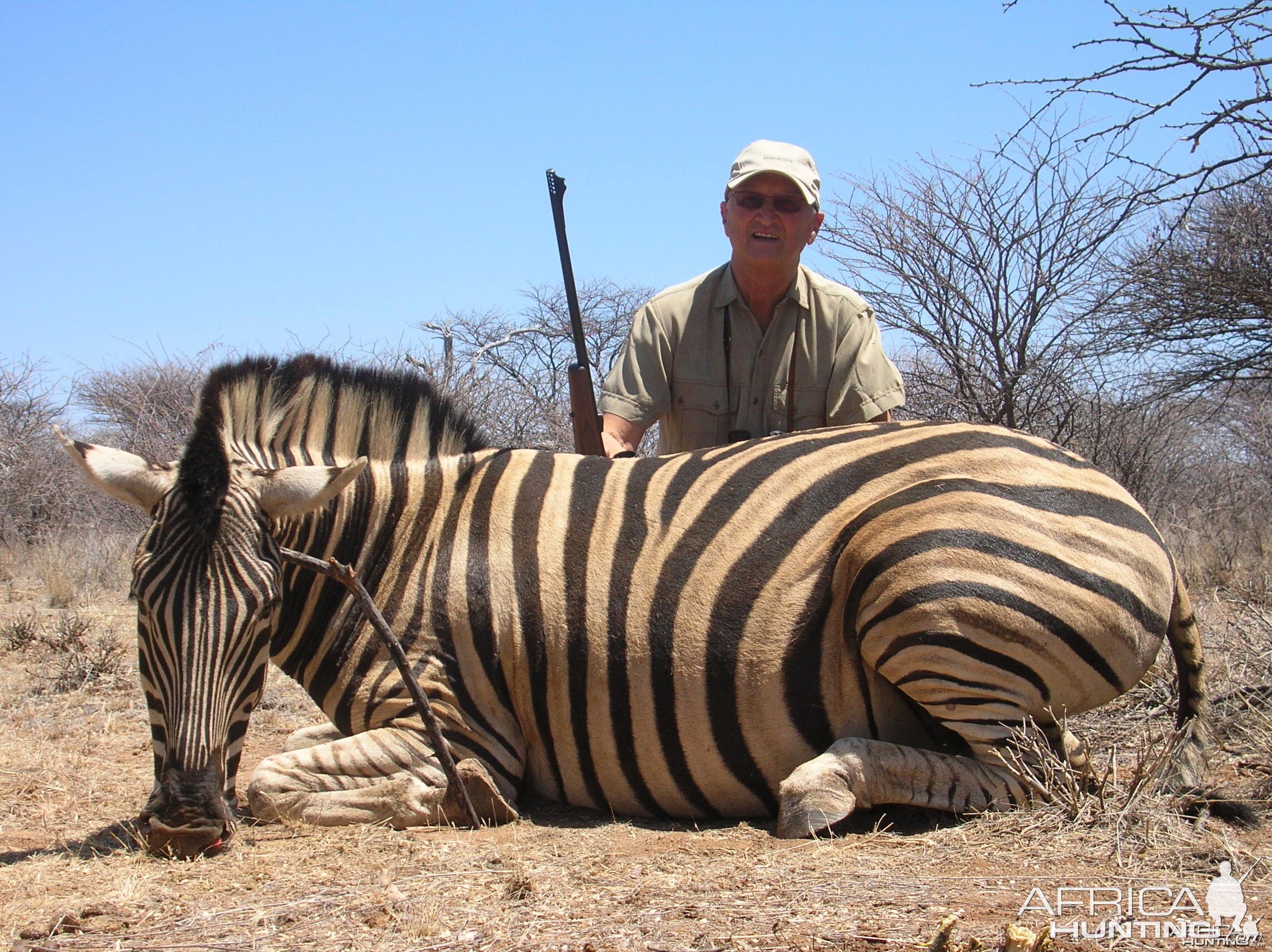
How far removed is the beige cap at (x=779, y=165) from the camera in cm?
528

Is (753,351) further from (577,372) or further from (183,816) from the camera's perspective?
(183,816)

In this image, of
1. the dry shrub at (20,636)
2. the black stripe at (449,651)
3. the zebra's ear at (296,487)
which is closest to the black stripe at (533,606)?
the black stripe at (449,651)

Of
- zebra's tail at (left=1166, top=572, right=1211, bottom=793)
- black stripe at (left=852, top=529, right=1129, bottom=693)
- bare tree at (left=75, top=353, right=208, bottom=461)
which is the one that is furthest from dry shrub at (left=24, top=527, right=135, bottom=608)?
zebra's tail at (left=1166, top=572, right=1211, bottom=793)

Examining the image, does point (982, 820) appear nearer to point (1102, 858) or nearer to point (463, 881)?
point (1102, 858)

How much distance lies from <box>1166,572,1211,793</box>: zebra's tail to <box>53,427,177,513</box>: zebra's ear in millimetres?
3082

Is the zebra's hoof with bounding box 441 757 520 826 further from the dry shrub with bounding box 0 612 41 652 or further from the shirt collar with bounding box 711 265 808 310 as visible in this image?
the dry shrub with bounding box 0 612 41 652

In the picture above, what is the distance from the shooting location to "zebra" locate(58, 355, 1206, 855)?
3.28 m

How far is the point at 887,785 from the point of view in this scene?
11.0 feet

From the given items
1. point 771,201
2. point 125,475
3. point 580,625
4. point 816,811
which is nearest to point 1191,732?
point 816,811

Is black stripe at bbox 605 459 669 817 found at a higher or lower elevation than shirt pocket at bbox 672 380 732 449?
lower

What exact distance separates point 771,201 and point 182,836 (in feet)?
12.1

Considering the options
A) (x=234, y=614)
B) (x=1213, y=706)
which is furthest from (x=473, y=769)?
(x=1213, y=706)

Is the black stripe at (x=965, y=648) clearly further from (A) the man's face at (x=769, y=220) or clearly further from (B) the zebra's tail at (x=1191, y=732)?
(A) the man's face at (x=769, y=220)

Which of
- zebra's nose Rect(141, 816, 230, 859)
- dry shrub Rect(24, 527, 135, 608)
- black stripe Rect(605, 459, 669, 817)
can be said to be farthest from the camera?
dry shrub Rect(24, 527, 135, 608)
